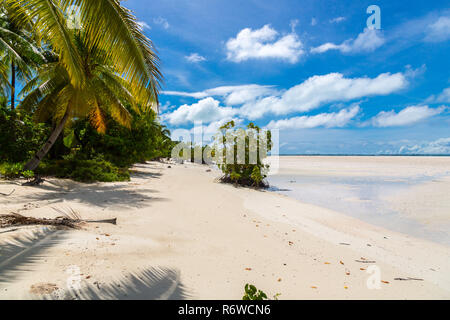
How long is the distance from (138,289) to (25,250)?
5.80 feet

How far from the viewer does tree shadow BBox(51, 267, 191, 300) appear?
7.58 feet

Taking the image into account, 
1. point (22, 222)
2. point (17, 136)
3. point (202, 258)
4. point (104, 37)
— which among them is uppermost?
point (104, 37)

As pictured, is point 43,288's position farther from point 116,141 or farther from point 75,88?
point 116,141

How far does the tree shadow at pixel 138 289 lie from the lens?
2.31m

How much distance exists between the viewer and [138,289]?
2.54 meters

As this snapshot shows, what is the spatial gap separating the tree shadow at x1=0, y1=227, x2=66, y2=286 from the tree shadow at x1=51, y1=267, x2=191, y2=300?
726 mm

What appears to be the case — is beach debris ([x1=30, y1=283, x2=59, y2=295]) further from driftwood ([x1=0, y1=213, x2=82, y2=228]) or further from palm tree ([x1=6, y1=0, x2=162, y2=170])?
palm tree ([x1=6, y1=0, x2=162, y2=170])

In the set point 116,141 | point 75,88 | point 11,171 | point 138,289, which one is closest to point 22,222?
point 138,289

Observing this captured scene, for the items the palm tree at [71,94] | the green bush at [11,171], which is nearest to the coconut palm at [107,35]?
the palm tree at [71,94]

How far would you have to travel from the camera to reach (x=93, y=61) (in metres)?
10.3

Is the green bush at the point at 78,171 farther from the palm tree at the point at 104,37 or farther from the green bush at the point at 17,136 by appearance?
the palm tree at the point at 104,37
